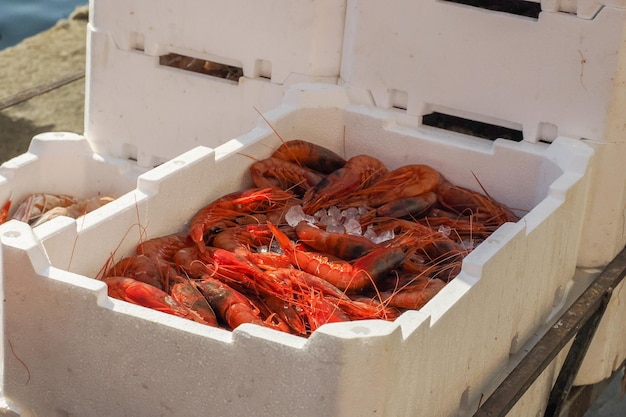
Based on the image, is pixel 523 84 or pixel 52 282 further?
pixel 523 84

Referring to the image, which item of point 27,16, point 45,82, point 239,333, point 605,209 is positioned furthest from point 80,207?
point 27,16

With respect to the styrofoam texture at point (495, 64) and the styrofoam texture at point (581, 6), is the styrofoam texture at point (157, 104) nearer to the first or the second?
the styrofoam texture at point (495, 64)

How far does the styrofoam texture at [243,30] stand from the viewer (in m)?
5.00

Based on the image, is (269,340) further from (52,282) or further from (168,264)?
(168,264)

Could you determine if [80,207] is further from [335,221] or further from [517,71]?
[517,71]

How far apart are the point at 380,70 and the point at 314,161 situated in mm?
483

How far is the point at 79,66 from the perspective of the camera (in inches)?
369

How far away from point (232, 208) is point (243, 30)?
1043 mm

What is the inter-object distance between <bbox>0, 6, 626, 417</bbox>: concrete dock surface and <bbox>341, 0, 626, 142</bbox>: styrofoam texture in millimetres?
3075

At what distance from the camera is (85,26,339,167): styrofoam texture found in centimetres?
523

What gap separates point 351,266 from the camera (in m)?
4.04

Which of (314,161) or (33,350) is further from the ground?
(314,161)

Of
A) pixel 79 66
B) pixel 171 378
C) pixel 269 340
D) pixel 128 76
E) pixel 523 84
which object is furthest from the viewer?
pixel 79 66

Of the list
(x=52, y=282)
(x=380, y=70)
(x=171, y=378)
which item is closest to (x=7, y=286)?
(x=52, y=282)
